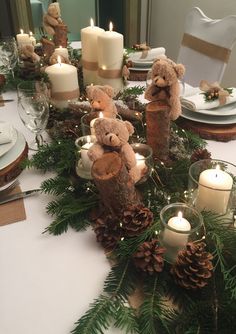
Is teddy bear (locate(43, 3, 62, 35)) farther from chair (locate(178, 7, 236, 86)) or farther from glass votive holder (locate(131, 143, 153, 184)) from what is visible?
glass votive holder (locate(131, 143, 153, 184))

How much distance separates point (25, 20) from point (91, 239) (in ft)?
9.30

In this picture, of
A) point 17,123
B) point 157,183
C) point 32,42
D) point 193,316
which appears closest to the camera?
point 193,316

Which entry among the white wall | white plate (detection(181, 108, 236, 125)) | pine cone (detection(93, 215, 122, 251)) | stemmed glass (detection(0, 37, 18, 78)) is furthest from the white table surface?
the white wall

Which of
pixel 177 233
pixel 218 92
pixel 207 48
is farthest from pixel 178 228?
pixel 207 48

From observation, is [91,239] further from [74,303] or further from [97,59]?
[97,59]

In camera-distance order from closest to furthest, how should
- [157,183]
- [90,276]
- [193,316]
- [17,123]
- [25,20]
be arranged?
[193,316] < [90,276] < [157,183] < [17,123] < [25,20]

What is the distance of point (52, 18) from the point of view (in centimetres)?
132

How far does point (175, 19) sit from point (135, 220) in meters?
2.57

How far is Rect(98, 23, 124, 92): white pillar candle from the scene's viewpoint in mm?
1021

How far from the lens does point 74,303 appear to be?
476 mm

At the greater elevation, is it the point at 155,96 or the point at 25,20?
the point at 155,96

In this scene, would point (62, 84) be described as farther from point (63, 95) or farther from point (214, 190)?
point (214, 190)

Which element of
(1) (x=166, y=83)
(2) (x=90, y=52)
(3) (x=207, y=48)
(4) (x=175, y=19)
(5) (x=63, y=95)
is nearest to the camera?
(1) (x=166, y=83)

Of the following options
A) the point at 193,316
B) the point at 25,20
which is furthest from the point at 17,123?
the point at 25,20
